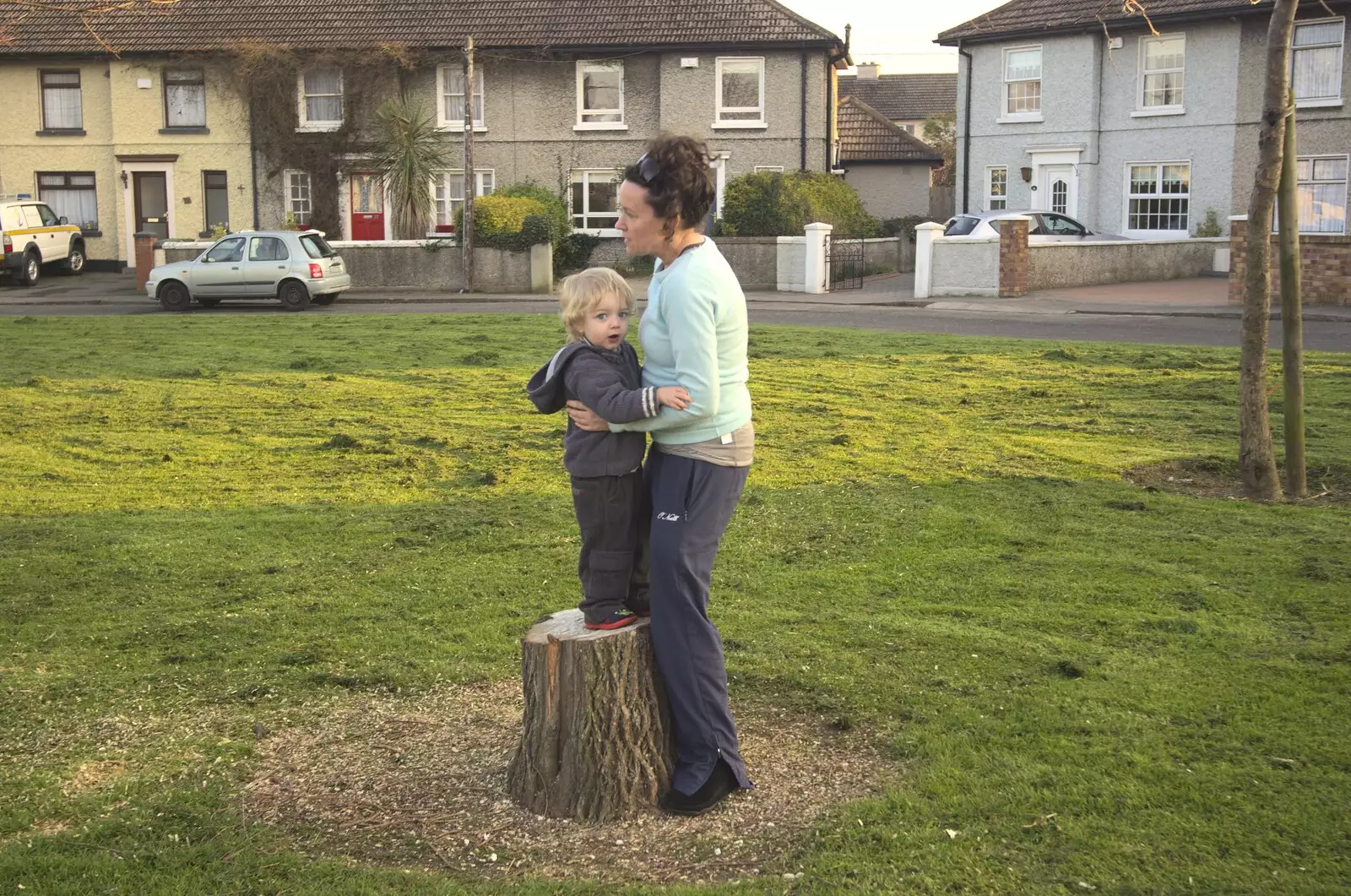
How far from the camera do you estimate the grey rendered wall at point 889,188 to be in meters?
47.8

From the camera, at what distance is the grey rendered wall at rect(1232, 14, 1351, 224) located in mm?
33094

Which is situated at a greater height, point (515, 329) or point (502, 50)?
point (502, 50)

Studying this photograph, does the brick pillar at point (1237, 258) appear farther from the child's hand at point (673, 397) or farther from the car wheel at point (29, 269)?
the car wheel at point (29, 269)

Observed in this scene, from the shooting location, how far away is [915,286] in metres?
27.8

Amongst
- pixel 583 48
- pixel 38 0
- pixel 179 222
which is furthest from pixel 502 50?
pixel 38 0

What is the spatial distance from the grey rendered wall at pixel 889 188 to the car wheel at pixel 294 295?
2558cm

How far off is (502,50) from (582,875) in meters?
36.1

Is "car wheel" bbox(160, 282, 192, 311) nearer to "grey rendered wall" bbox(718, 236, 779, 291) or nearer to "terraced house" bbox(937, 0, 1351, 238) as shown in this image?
"grey rendered wall" bbox(718, 236, 779, 291)

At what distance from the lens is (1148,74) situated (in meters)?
36.1

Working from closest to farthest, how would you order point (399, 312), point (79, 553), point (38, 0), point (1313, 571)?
1. point (1313, 571)
2. point (79, 553)
3. point (38, 0)
4. point (399, 312)

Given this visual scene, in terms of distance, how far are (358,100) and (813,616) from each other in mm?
34338

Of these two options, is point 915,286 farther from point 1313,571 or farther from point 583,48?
point 1313,571

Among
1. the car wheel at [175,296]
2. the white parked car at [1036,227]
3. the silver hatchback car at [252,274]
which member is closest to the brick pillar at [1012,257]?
the white parked car at [1036,227]

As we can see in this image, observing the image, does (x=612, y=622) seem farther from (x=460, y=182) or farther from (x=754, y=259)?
(x=460, y=182)
